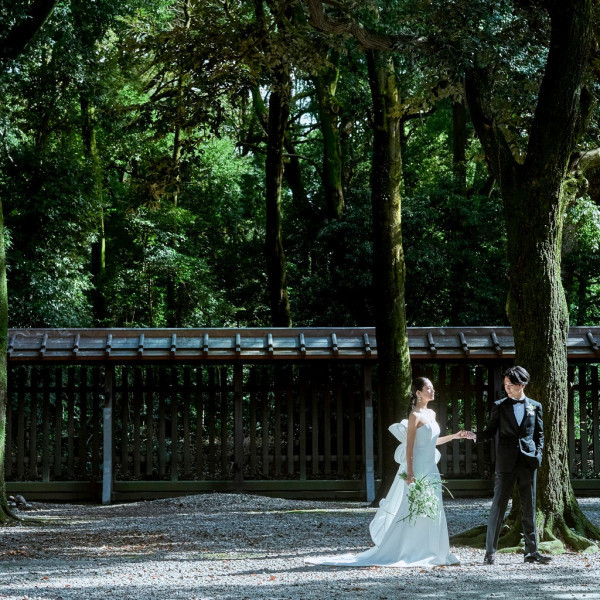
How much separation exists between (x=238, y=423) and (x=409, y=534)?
21.3ft

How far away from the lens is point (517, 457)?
7.07 metres

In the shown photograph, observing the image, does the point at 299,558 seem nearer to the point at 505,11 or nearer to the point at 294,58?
the point at 505,11

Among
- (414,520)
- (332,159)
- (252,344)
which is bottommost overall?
(414,520)

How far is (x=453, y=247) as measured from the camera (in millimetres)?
19531

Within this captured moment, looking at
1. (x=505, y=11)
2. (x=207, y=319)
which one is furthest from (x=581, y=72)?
(x=207, y=319)

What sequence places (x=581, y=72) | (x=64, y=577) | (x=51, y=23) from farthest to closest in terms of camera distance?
(x=51, y=23) < (x=581, y=72) < (x=64, y=577)

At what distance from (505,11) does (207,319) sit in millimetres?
15261

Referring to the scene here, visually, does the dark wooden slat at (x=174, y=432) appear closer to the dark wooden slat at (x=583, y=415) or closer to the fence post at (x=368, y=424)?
the fence post at (x=368, y=424)

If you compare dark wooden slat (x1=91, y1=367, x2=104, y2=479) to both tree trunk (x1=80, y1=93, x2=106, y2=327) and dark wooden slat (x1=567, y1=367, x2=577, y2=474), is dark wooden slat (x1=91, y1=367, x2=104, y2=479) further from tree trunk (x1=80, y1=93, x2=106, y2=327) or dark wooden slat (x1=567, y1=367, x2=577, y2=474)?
tree trunk (x1=80, y1=93, x2=106, y2=327)

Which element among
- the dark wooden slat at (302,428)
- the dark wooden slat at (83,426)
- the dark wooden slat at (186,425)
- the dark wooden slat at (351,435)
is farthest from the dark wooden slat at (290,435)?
the dark wooden slat at (83,426)

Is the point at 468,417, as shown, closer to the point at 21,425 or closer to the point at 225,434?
the point at 225,434

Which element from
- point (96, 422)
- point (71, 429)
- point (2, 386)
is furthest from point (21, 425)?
point (2, 386)

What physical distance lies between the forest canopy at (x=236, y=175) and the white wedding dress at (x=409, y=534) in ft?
12.2

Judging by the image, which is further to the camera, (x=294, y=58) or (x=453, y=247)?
(x=453, y=247)
